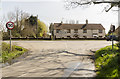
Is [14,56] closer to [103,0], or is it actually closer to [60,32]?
[103,0]

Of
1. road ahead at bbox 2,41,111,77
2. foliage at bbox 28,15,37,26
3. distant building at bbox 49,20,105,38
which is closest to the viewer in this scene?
road ahead at bbox 2,41,111,77

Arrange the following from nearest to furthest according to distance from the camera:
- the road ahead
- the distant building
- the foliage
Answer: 1. the road ahead
2. the foliage
3. the distant building

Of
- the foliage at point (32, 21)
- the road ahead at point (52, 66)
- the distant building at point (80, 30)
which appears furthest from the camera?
the distant building at point (80, 30)

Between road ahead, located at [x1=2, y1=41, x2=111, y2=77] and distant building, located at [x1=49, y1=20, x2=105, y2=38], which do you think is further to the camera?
distant building, located at [x1=49, y1=20, x2=105, y2=38]

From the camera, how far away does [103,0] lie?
36.9 ft

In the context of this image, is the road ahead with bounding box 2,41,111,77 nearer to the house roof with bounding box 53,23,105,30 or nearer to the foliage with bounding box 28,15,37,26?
the foliage with bounding box 28,15,37,26

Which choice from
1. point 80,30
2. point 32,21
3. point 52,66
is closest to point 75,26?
point 80,30

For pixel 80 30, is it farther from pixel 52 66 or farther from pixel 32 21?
pixel 52 66

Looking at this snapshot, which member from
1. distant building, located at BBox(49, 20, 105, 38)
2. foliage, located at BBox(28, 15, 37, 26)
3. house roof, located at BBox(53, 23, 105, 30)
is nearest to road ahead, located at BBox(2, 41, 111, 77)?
foliage, located at BBox(28, 15, 37, 26)

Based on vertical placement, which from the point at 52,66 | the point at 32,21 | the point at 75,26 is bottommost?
the point at 52,66

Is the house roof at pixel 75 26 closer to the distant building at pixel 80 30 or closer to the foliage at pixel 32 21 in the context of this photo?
the distant building at pixel 80 30

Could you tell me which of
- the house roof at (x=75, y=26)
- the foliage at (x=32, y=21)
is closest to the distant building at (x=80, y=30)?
the house roof at (x=75, y=26)

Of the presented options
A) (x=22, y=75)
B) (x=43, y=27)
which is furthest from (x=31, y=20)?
(x=22, y=75)

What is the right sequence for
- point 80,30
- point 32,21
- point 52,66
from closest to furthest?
point 52,66 < point 32,21 < point 80,30
